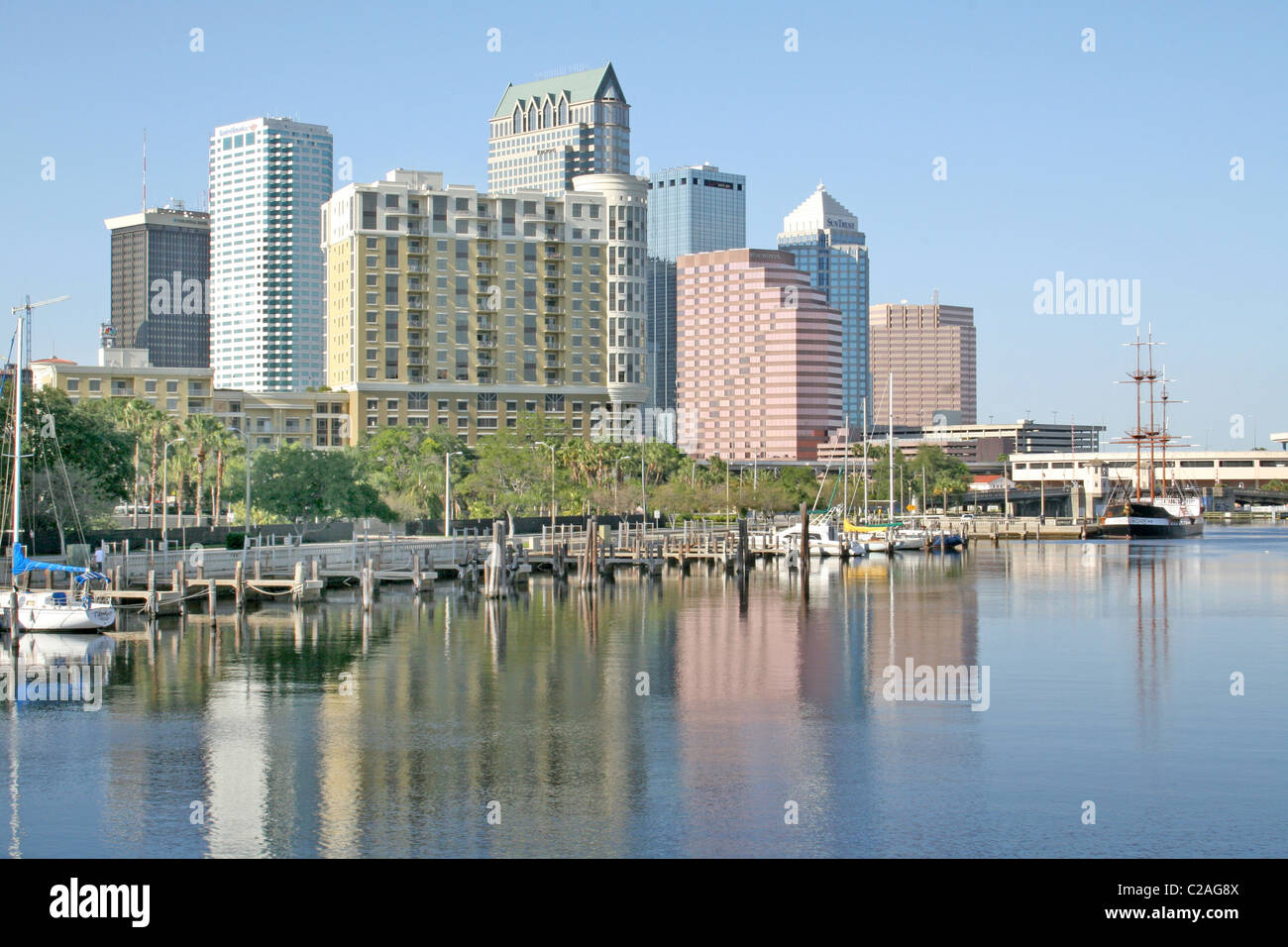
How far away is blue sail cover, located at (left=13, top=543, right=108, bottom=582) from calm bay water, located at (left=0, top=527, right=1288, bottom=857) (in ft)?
15.2

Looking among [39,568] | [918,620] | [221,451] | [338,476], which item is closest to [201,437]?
[221,451]

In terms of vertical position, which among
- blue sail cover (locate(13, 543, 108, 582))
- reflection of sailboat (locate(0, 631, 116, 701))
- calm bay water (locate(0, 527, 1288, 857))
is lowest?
calm bay water (locate(0, 527, 1288, 857))

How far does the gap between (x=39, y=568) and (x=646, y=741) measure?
35.2 m

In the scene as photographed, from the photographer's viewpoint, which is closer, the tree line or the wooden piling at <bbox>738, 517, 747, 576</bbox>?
the tree line

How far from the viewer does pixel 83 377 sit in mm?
192125

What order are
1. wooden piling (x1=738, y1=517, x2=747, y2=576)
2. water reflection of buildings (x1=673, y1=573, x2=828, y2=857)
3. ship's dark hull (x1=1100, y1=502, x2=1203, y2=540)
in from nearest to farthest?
water reflection of buildings (x1=673, y1=573, x2=828, y2=857), wooden piling (x1=738, y1=517, x2=747, y2=576), ship's dark hull (x1=1100, y1=502, x2=1203, y2=540)

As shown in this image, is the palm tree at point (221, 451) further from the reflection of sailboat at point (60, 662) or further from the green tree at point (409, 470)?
the reflection of sailboat at point (60, 662)

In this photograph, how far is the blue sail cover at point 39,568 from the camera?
58406 millimetres

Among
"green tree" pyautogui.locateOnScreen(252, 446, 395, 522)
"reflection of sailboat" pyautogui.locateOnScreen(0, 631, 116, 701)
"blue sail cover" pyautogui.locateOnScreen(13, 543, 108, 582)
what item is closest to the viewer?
"reflection of sailboat" pyautogui.locateOnScreen(0, 631, 116, 701)

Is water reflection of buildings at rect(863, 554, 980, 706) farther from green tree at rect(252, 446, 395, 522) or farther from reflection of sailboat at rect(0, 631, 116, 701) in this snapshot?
green tree at rect(252, 446, 395, 522)

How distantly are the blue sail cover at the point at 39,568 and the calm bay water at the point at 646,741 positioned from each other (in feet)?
15.2

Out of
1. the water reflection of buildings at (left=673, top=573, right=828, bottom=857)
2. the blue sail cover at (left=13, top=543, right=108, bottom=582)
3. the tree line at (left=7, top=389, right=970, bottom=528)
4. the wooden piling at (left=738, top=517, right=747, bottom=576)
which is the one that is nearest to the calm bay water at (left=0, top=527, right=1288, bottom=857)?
the water reflection of buildings at (left=673, top=573, right=828, bottom=857)

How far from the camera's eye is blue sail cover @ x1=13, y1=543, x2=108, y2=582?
58406 mm

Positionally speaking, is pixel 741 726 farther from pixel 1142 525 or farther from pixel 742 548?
pixel 1142 525
